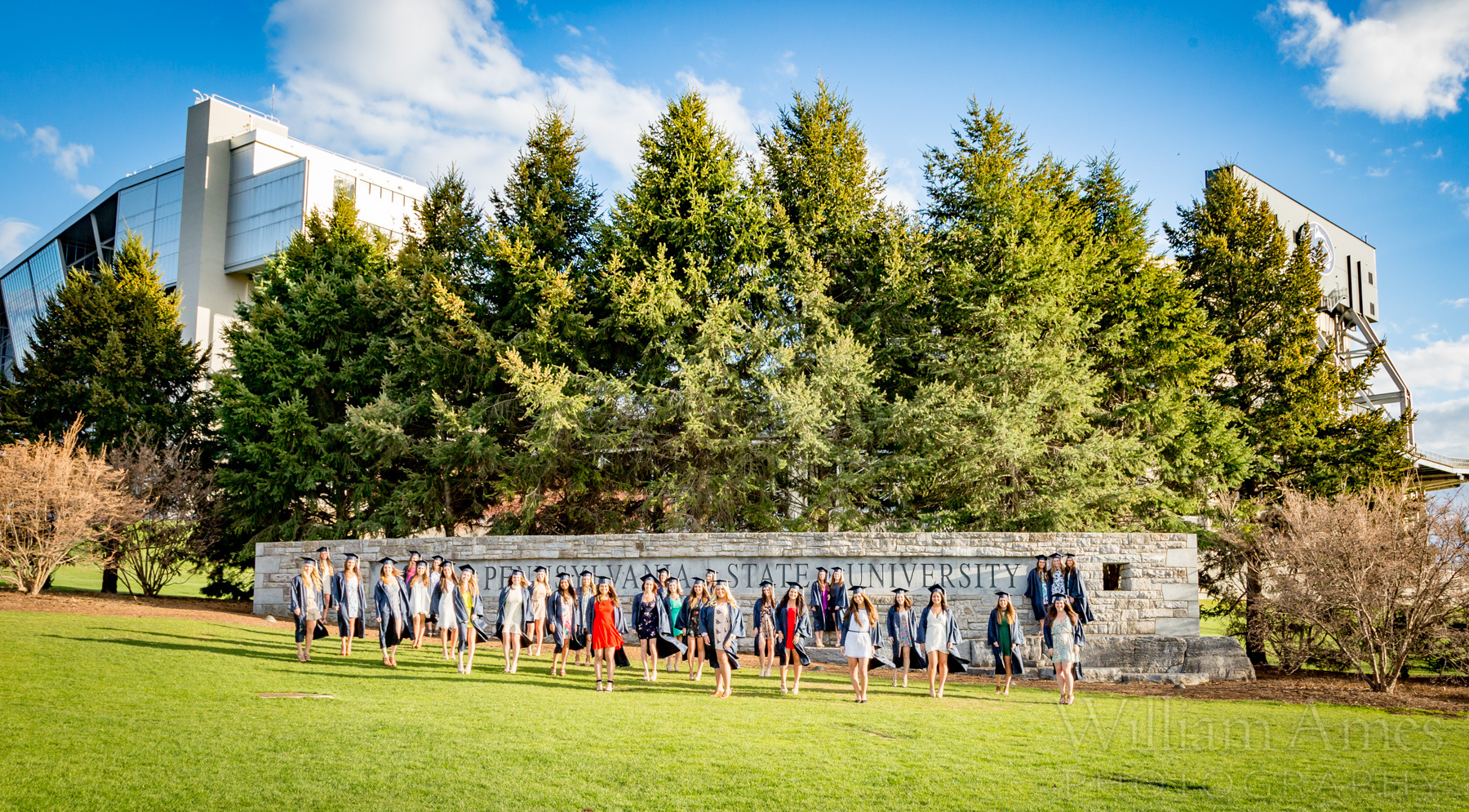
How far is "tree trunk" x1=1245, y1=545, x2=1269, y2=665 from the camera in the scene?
17403 millimetres

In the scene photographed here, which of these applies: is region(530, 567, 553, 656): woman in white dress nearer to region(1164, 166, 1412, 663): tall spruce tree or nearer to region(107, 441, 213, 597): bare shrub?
region(107, 441, 213, 597): bare shrub

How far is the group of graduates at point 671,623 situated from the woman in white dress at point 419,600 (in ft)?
0.05

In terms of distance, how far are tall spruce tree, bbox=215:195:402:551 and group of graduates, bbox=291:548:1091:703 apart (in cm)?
844

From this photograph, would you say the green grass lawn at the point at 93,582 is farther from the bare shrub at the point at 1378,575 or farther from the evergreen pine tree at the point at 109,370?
the bare shrub at the point at 1378,575

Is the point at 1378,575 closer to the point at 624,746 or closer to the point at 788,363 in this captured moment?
the point at 788,363

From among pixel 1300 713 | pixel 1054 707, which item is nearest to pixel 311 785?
pixel 1054 707

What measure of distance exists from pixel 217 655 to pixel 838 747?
9026mm

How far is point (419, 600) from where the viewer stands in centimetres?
1370

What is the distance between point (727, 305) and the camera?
64.6 feet

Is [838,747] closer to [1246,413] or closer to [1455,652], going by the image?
[1455,652]

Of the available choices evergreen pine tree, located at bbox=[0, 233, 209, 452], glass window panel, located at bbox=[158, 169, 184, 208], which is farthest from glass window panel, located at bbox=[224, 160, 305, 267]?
evergreen pine tree, located at bbox=[0, 233, 209, 452]

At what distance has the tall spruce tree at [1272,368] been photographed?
65.3 feet

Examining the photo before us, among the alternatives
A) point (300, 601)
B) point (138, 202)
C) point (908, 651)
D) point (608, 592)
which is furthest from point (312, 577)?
point (138, 202)

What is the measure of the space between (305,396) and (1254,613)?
22.8 metres
